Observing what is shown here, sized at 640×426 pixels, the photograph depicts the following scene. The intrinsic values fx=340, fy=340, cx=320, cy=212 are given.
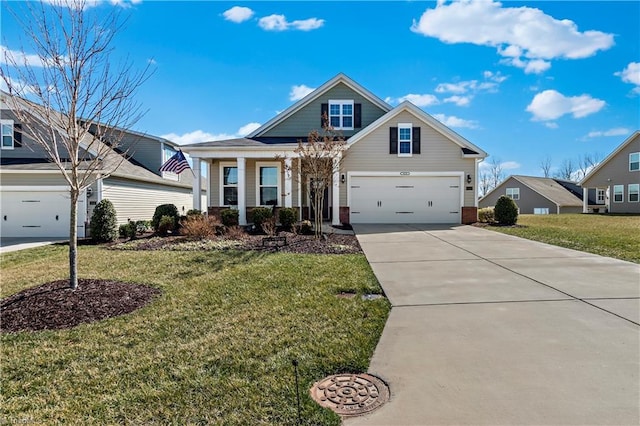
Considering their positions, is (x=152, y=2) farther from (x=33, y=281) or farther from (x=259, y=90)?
(x=259, y=90)

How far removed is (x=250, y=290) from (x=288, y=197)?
9.29 m

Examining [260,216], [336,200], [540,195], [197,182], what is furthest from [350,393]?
[540,195]

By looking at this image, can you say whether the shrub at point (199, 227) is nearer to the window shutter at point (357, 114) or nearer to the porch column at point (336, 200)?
the porch column at point (336, 200)

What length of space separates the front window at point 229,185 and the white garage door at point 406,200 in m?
5.57

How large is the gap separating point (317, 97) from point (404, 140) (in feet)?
16.9

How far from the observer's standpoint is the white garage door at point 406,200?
53.0 ft

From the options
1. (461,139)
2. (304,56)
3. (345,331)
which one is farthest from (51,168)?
(461,139)

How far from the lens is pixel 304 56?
1455 centimetres

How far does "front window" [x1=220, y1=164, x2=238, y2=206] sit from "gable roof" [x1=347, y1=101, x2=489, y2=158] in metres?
5.66

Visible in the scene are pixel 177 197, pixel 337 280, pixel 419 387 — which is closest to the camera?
pixel 419 387

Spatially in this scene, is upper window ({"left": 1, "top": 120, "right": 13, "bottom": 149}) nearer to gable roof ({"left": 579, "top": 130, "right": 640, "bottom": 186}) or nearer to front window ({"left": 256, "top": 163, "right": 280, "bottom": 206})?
front window ({"left": 256, "top": 163, "right": 280, "bottom": 206})

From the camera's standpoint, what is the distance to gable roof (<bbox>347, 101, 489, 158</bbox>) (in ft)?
51.4

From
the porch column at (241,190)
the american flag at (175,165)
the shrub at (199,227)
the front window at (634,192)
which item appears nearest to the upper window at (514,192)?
the front window at (634,192)

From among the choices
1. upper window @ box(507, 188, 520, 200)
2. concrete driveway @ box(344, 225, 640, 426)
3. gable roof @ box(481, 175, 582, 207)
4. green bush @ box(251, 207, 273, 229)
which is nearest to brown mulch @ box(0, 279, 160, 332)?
concrete driveway @ box(344, 225, 640, 426)
